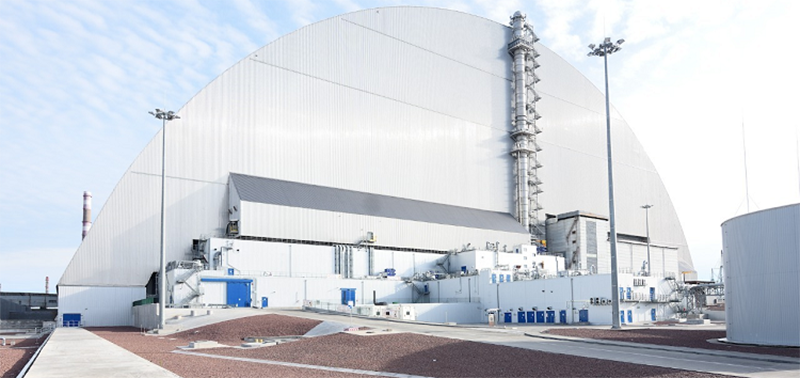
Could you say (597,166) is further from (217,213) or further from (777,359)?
(777,359)

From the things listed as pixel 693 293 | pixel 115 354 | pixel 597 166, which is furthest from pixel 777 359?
pixel 597 166

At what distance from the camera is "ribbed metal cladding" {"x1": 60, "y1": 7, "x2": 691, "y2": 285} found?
179 feet

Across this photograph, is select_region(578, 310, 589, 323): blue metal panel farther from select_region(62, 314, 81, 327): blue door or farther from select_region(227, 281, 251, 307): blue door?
select_region(62, 314, 81, 327): blue door

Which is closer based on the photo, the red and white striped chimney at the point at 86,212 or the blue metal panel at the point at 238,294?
the blue metal panel at the point at 238,294

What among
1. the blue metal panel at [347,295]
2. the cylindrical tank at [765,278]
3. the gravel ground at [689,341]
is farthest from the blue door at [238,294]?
the cylindrical tank at [765,278]

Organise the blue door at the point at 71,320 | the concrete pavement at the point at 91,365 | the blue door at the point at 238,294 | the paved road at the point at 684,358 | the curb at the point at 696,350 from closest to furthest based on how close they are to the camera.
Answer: the concrete pavement at the point at 91,365
the paved road at the point at 684,358
the curb at the point at 696,350
the blue door at the point at 71,320
the blue door at the point at 238,294

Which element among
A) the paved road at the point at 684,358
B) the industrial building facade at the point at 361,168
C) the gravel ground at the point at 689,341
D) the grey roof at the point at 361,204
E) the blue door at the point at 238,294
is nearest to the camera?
the paved road at the point at 684,358

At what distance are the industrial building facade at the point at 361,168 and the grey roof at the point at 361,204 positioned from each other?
187 mm

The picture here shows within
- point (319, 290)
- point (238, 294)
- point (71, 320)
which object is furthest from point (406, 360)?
point (71, 320)

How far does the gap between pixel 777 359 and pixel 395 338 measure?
13.5m

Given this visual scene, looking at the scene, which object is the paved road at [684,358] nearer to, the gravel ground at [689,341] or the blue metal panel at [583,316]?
the gravel ground at [689,341]

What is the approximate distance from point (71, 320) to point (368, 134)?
33.6 meters

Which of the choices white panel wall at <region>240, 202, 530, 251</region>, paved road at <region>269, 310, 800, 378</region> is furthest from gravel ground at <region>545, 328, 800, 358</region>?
white panel wall at <region>240, 202, 530, 251</region>

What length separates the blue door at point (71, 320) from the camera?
2005 inches
